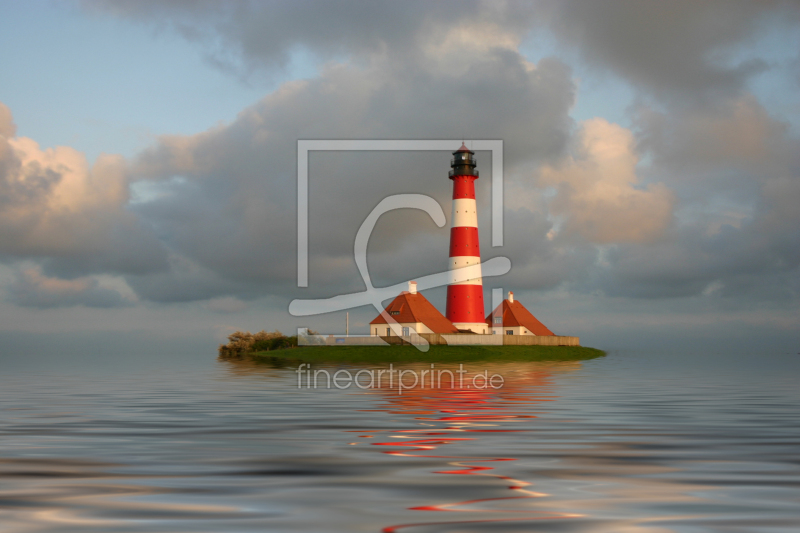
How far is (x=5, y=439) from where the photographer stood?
42.1 ft

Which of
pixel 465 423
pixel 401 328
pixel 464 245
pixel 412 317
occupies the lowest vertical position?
pixel 465 423

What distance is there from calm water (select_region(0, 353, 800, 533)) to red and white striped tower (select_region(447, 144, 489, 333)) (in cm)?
4279

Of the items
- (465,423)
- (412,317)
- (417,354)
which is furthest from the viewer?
(412,317)

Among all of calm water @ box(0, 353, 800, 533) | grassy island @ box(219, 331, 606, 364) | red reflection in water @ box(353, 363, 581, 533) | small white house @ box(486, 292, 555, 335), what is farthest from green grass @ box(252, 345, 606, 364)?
calm water @ box(0, 353, 800, 533)

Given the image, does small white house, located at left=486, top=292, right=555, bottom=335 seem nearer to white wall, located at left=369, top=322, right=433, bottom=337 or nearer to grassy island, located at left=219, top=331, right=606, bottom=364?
grassy island, located at left=219, top=331, right=606, bottom=364

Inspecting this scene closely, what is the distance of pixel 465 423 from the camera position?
15.1m

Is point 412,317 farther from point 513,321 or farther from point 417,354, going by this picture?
point 513,321

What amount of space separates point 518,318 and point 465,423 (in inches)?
2440

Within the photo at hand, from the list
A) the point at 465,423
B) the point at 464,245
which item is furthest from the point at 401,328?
the point at 465,423

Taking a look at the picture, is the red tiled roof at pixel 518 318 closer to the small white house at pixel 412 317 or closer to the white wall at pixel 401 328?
the small white house at pixel 412 317

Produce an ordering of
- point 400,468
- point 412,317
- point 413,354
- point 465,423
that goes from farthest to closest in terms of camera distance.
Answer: point 412,317, point 413,354, point 465,423, point 400,468

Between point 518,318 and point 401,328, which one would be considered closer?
point 401,328

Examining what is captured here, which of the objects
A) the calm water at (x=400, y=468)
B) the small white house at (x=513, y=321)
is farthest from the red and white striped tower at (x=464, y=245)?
the calm water at (x=400, y=468)

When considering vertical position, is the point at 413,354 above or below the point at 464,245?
below
